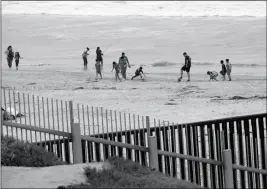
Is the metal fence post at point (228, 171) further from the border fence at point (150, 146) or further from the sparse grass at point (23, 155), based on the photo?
the sparse grass at point (23, 155)

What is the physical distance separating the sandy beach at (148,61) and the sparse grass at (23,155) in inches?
408

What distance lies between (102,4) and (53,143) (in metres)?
69.6

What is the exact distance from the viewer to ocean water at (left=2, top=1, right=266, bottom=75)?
3847cm

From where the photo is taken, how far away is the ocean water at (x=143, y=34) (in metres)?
38.5

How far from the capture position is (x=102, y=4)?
77.8 metres

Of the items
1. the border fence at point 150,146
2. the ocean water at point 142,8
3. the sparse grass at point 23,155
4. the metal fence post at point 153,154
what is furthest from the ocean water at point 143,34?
the sparse grass at point 23,155

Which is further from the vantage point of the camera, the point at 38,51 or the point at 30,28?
the point at 30,28

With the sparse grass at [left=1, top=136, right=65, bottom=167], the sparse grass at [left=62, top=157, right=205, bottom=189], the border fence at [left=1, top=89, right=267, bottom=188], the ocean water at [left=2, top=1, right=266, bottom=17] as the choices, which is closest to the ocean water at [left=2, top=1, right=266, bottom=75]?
the ocean water at [left=2, top=1, right=266, bottom=17]

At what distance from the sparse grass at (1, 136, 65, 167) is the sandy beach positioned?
1037 centimetres

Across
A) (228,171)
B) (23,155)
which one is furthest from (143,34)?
(23,155)

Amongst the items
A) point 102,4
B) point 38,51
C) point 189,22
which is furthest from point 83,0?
point 38,51

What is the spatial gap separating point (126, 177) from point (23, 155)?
1.26 metres

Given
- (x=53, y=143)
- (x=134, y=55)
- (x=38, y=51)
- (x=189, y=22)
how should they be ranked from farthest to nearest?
(x=189, y=22), (x=38, y=51), (x=134, y=55), (x=53, y=143)

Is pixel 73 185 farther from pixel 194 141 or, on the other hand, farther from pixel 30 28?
pixel 30 28
